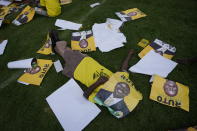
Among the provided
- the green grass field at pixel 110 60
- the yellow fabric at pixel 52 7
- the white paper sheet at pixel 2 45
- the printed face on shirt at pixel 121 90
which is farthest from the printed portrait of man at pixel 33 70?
the yellow fabric at pixel 52 7

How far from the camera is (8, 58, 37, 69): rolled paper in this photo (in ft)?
6.27

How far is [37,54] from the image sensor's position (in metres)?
2.11

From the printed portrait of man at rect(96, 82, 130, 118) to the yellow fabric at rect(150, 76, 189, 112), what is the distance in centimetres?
32

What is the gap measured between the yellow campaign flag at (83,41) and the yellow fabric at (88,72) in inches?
15.0

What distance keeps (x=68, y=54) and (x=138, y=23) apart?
3.84ft

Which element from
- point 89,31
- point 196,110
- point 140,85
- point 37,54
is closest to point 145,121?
point 140,85

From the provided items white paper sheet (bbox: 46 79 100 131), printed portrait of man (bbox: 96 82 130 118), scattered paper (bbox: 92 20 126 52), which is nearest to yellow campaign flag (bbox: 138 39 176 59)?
scattered paper (bbox: 92 20 126 52)

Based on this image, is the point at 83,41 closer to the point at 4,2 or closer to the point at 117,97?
the point at 117,97

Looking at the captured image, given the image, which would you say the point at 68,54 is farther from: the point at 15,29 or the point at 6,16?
the point at 6,16

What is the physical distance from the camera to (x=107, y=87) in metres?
1.40

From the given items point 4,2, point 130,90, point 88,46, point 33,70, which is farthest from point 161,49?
point 4,2

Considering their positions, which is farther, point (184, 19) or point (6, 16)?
point (6, 16)

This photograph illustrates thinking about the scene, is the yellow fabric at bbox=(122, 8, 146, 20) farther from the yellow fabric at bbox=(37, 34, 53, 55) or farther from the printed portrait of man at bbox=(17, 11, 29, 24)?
the printed portrait of man at bbox=(17, 11, 29, 24)

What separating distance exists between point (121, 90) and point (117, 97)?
0.24 ft
